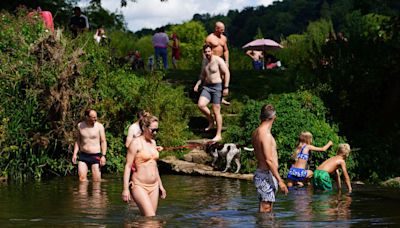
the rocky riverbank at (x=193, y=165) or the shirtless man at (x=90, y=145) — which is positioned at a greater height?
the shirtless man at (x=90, y=145)

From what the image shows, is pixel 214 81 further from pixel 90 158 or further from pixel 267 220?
pixel 267 220

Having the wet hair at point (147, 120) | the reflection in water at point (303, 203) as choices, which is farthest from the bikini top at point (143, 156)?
the reflection in water at point (303, 203)

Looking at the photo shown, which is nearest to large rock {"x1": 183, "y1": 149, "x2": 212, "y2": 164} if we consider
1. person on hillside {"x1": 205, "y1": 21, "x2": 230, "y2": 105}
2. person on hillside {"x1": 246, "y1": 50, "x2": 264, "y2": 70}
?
person on hillside {"x1": 205, "y1": 21, "x2": 230, "y2": 105}

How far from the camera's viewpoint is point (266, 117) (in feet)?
39.8

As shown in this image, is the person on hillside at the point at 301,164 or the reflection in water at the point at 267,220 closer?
the reflection in water at the point at 267,220

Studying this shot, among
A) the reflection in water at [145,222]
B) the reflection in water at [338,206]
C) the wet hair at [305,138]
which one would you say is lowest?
the reflection in water at [338,206]

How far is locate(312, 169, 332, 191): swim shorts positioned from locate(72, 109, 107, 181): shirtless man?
3.94 meters

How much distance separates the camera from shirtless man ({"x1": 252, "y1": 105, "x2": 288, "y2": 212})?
1198cm

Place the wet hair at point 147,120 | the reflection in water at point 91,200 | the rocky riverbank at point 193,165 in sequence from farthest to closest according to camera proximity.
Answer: the rocky riverbank at point 193,165 < the reflection in water at point 91,200 < the wet hair at point 147,120

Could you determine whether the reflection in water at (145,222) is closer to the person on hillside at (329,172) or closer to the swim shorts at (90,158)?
the person on hillside at (329,172)

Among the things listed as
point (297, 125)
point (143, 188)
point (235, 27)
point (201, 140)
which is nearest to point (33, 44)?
point (201, 140)

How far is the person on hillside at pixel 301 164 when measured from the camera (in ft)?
55.5

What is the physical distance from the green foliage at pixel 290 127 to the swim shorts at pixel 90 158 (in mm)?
3159

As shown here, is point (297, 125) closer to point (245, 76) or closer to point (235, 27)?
point (245, 76)
